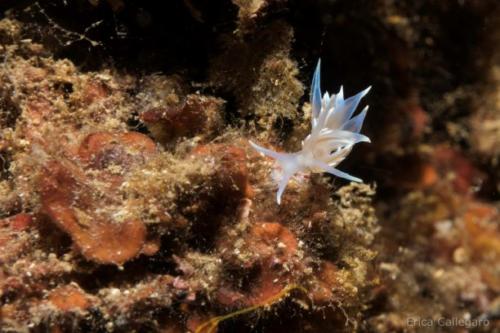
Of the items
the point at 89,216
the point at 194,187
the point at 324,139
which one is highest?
the point at 324,139

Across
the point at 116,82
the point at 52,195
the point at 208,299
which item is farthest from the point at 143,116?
the point at 208,299

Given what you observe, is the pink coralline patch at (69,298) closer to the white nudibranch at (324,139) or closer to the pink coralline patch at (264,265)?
the pink coralline patch at (264,265)

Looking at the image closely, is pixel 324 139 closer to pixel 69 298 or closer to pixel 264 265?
pixel 264 265

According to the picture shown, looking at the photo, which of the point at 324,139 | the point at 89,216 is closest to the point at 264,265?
the point at 324,139

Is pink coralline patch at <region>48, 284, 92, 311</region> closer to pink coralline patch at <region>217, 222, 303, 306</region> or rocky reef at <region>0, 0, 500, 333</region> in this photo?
rocky reef at <region>0, 0, 500, 333</region>

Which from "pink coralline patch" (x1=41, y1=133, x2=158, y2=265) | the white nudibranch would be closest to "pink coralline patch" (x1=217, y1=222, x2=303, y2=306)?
the white nudibranch

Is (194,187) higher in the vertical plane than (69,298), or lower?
higher

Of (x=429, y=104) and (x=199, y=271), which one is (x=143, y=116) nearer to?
(x=199, y=271)
